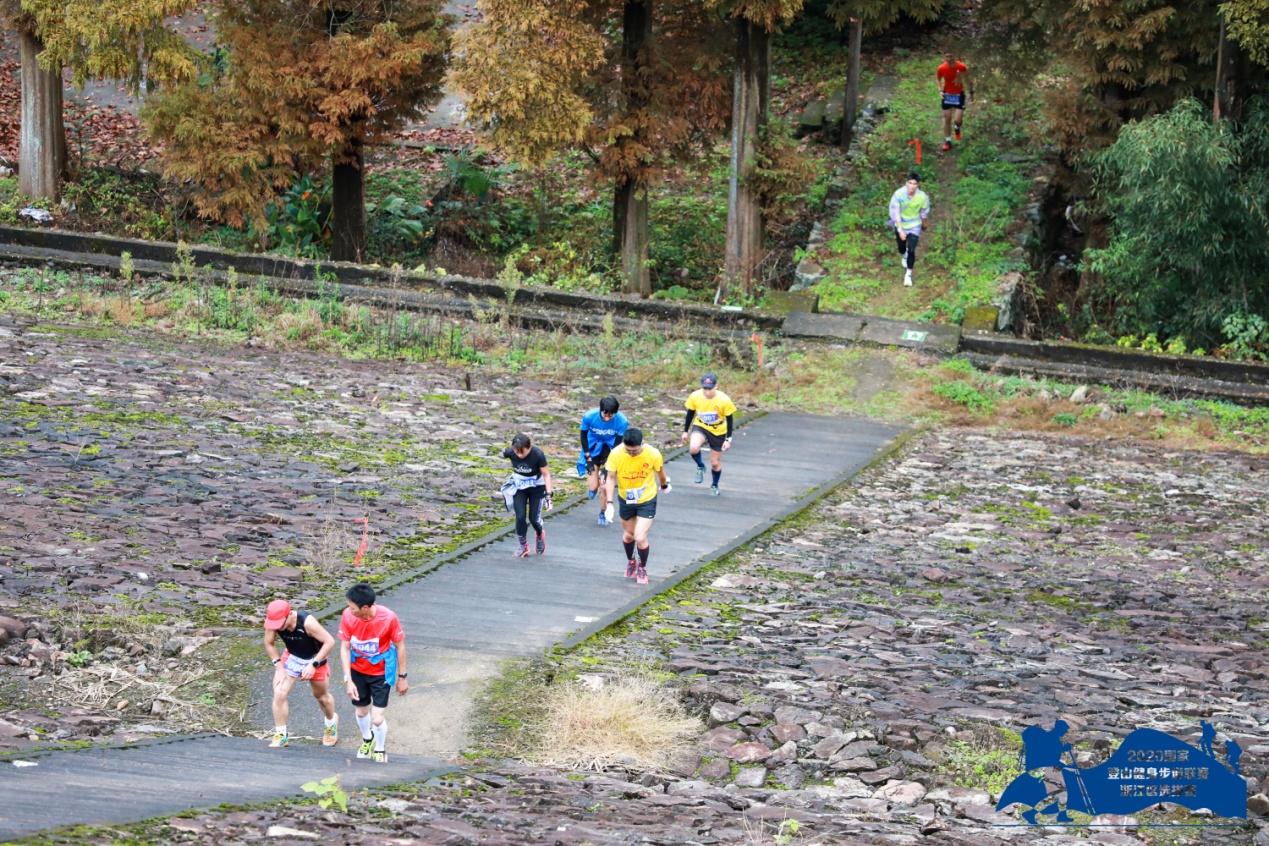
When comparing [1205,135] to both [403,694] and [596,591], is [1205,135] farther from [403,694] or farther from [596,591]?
[403,694]

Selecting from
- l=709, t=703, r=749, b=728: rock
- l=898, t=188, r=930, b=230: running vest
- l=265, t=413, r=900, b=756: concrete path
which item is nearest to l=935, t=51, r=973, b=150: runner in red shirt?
l=898, t=188, r=930, b=230: running vest

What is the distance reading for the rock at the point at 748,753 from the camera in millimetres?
10398

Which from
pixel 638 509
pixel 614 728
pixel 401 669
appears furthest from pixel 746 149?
pixel 401 669

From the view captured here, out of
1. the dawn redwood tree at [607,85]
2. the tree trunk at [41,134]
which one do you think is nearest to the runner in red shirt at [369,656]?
the dawn redwood tree at [607,85]

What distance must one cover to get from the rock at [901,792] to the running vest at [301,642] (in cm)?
391

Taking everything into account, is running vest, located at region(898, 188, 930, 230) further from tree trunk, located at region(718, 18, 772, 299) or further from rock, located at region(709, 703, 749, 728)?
rock, located at region(709, 703, 749, 728)

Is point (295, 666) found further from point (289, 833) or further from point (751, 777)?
point (751, 777)

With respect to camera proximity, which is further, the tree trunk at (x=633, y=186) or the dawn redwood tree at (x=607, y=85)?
the tree trunk at (x=633, y=186)

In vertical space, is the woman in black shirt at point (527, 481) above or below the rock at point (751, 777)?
above

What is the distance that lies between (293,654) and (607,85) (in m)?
18.4

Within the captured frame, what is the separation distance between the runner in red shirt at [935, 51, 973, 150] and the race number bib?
22.2 m

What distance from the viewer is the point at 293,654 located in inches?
407

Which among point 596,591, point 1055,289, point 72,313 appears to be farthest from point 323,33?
point 596,591

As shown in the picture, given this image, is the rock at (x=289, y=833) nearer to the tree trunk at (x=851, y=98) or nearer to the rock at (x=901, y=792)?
the rock at (x=901, y=792)
